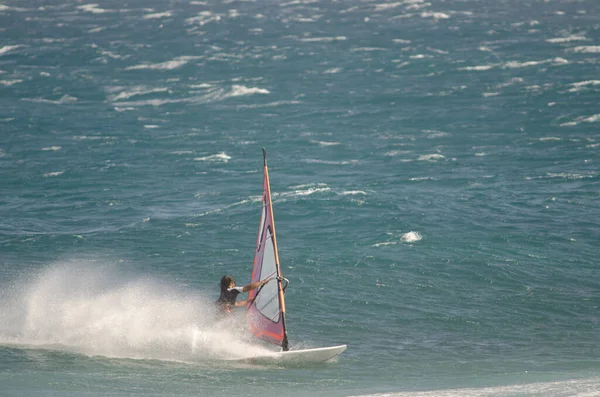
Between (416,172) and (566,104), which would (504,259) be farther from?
(566,104)

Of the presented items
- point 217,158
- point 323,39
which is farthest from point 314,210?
point 323,39

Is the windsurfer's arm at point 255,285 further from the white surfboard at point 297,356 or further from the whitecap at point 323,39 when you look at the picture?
the whitecap at point 323,39

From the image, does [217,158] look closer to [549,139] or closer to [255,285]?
[549,139]

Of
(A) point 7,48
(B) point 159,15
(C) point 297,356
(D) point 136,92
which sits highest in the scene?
(C) point 297,356

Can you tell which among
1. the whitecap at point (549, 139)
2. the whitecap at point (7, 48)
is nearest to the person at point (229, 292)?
the whitecap at point (549, 139)

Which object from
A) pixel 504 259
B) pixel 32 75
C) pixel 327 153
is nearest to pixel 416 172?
pixel 327 153

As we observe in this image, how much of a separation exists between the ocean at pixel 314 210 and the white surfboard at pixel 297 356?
29 centimetres

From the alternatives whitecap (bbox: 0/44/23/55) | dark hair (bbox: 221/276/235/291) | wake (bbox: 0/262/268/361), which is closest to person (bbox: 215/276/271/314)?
dark hair (bbox: 221/276/235/291)

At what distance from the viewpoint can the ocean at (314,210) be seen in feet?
75.4

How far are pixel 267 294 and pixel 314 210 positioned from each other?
1738 centimetres

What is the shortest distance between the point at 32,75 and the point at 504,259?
5775cm

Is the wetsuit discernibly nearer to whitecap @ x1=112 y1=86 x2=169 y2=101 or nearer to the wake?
the wake

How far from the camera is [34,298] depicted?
27.1 m

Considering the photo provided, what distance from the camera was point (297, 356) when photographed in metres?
22.3
